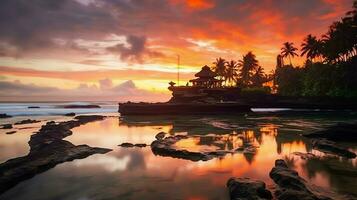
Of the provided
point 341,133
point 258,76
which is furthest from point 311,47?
point 341,133

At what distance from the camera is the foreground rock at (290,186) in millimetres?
7848

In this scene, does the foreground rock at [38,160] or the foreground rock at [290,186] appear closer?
the foreground rock at [290,186]

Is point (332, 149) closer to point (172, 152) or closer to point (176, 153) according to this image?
point (176, 153)

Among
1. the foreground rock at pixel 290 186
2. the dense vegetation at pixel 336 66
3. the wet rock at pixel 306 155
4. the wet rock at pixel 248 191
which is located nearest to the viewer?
the foreground rock at pixel 290 186

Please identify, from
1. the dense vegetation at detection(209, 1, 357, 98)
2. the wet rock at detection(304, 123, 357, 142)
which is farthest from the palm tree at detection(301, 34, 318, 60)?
the wet rock at detection(304, 123, 357, 142)

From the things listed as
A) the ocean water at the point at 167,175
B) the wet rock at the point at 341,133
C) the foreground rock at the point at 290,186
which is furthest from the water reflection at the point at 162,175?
the wet rock at the point at 341,133

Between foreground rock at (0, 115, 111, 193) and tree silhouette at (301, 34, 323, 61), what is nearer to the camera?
foreground rock at (0, 115, 111, 193)

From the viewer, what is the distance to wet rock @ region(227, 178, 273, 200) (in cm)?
839

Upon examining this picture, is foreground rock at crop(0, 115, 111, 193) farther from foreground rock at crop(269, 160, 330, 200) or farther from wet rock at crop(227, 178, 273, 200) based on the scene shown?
foreground rock at crop(269, 160, 330, 200)

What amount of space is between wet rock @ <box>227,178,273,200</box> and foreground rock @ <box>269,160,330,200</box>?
1.45 ft

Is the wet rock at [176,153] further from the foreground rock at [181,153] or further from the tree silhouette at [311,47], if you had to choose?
the tree silhouette at [311,47]

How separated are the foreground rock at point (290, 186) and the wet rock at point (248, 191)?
0.44 metres

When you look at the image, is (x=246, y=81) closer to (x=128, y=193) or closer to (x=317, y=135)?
(x=317, y=135)

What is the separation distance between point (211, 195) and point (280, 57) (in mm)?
89192
